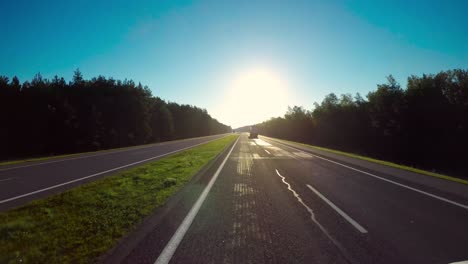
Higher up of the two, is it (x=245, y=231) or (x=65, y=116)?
(x=65, y=116)

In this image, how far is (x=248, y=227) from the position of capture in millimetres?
4781

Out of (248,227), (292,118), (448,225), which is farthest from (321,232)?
(292,118)

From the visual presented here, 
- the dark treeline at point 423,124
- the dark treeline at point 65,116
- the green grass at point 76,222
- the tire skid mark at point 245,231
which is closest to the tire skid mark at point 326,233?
the tire skid mark at point 245,231

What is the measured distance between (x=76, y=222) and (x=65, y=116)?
3646 cm

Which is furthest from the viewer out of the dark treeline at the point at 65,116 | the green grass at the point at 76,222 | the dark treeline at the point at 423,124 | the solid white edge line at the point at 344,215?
the dark treeline at the point at 65,116

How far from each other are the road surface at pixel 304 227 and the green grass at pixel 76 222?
0.44 m

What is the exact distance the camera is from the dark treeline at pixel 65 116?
32.9 metres

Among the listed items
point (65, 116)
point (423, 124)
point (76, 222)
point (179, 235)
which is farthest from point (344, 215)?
point (65, 116)

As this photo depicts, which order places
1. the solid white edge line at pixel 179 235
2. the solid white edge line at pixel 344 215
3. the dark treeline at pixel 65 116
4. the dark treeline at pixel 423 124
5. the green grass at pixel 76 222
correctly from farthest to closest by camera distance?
the dark treeline at pixel 65 116 < the dark treeline at pixel 423 124 < the solid white edge line at pixel 344 215 < the green grass at pixel 76 222 < the solid white edge line at pixel 179 235

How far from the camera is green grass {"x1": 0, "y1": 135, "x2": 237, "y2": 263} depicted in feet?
12.3

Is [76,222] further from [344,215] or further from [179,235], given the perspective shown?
[344,215]

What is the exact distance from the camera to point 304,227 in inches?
188

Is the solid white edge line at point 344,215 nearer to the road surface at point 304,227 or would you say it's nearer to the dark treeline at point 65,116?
the road surface at point 304,227

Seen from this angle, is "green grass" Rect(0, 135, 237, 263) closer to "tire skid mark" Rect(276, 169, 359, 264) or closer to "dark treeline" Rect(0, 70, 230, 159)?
"tire skid mark" Rect(276, 169, 359, 264)
